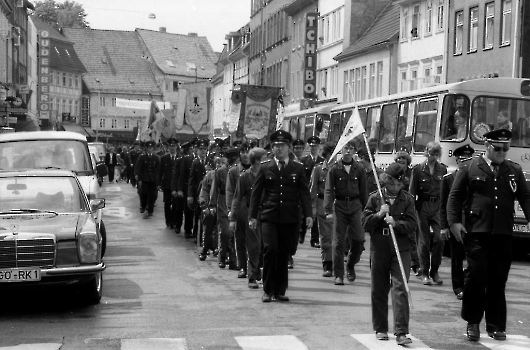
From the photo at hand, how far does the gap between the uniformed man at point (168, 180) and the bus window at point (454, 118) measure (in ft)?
20.3

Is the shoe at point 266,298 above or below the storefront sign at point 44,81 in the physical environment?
below

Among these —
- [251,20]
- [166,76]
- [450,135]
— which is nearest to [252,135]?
[450,135]

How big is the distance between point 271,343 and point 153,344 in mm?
1041

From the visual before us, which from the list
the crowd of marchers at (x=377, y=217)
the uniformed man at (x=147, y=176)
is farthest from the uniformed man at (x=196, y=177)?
the uniformed man at (x=147, y=176)

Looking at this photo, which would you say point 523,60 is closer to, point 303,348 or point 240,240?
point 240,240

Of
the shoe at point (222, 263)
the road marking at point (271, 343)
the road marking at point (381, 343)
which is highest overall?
the road marking at point (381, 343)

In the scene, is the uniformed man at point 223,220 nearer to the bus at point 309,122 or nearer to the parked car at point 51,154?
the parked car at point 51,154

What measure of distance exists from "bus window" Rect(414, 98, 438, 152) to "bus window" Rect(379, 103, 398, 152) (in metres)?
1.76

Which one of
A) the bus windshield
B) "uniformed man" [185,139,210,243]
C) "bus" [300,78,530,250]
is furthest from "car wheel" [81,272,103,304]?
the bus windshield

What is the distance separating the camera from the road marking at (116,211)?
3017cm

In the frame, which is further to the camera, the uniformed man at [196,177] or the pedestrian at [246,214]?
the uniformed man at [196,177]

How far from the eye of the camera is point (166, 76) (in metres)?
129

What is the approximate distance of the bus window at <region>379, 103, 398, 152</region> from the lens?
993 inches

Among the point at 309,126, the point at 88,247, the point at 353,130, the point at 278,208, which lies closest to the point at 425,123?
the point at 278,208
